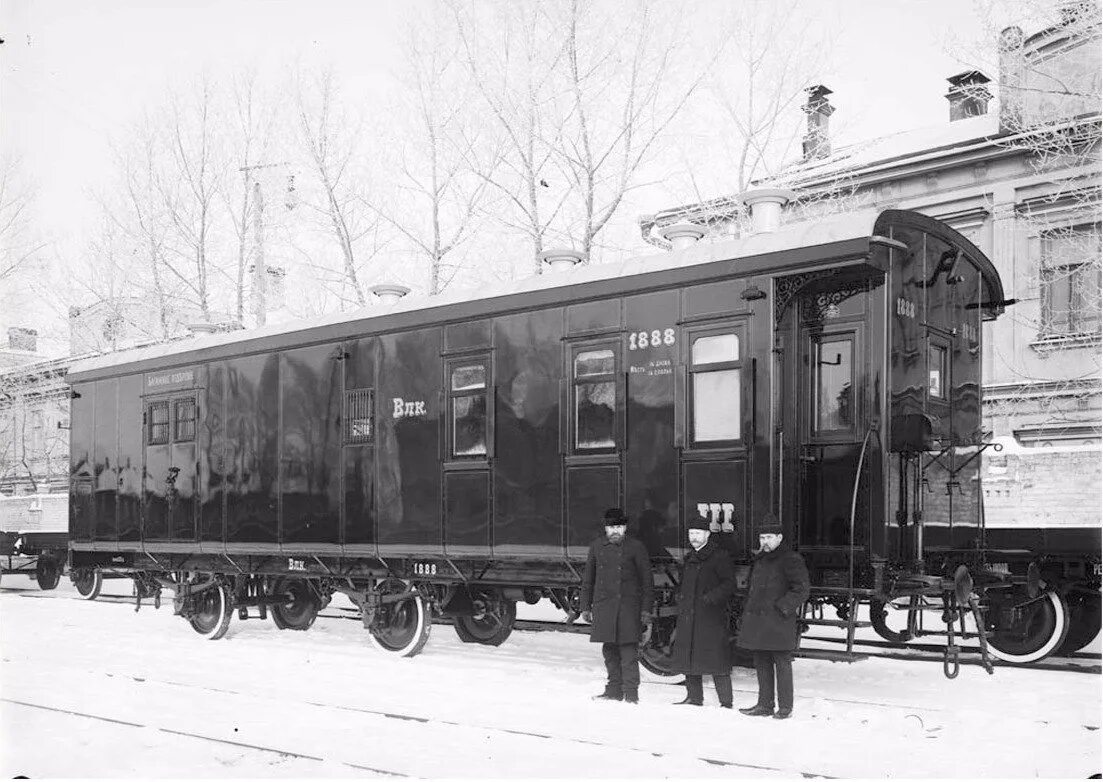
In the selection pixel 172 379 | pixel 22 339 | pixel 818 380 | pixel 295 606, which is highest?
pixel 22 339

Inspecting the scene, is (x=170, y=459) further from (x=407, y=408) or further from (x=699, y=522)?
(x=699, y=522)

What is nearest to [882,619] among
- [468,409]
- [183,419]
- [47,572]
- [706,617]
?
[706,617]

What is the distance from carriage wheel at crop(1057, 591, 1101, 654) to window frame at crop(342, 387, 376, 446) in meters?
7.53

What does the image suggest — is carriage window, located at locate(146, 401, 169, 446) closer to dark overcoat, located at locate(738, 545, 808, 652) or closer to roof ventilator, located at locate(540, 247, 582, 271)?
roof ventilator, located at locate(540, 247, 582, 271)

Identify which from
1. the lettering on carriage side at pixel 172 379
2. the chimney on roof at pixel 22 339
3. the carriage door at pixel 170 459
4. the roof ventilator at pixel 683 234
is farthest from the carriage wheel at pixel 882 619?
the chimney on roof at pixel 22 339

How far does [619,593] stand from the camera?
963cm

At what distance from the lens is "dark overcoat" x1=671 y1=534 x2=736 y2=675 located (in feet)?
30.0

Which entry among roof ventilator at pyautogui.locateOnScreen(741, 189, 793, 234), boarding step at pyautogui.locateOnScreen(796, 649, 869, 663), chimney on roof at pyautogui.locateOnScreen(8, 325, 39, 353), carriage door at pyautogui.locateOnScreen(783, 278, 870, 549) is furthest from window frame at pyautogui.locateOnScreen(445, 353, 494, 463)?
chimney on roof at pyautogui.locateOnScreen(8, 325, 39, 353)

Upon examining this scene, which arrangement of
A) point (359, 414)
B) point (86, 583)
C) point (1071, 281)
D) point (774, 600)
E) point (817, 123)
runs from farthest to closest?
point (817, 123)
point (86, 583)
point (1071, 281)
point (359, 414)
point (774, 600)


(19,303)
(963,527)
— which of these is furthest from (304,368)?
(19,303)

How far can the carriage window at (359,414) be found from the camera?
13.0 metres

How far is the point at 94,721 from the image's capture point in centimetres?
882

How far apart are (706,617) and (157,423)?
9381 millimetres

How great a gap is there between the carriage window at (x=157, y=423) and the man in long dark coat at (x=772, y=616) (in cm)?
958
